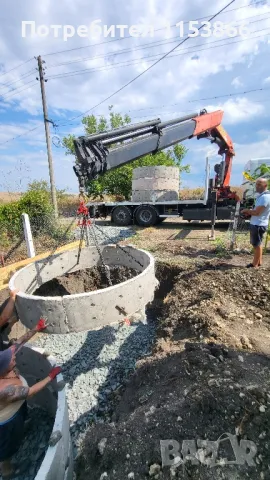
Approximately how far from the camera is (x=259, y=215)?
5078mm

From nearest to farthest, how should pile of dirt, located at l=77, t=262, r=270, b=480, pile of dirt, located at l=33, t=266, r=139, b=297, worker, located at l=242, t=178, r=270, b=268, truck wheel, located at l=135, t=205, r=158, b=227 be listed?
1. pile of dirt, located at l=77, t=262, r=270, b=480
2. worker, located at l=242, t=178, r=270, b=268
3. pile of dirt, located at l=33, t=266, r=139, b=297
4. truck wheel, located at l=135, t=205, r=158, b=227

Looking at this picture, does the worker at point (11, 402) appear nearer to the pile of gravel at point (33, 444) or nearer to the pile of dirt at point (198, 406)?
the pile of gravel at point (33, 444)

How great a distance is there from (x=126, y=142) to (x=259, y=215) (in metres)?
2.98

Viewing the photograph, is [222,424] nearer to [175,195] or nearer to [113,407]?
[113,407]

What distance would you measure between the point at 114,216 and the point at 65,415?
399 inches

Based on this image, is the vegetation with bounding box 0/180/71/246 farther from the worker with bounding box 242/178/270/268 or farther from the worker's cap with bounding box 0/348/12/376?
the worker's cap with bounding box 0/348/12/376

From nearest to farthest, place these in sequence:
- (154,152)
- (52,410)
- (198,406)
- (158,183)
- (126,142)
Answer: (198,406) → (52,410) → (126,142) → (154,152) → (158,183)

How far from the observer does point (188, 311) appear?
407cm

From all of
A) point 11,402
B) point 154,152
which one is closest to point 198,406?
point 11,402

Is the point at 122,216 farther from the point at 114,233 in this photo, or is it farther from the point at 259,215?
the point at 259,215

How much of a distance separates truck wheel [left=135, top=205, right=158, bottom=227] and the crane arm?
157 inches

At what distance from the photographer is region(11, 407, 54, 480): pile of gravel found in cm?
295

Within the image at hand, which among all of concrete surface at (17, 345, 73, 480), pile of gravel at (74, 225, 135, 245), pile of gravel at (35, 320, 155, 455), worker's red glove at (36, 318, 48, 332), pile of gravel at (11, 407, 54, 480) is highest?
worker's red glove at (36, 318, 48, 332)

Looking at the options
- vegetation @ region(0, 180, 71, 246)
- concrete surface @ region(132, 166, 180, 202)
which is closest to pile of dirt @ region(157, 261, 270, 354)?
vegetation @ region(0, 180, 71, 246)
